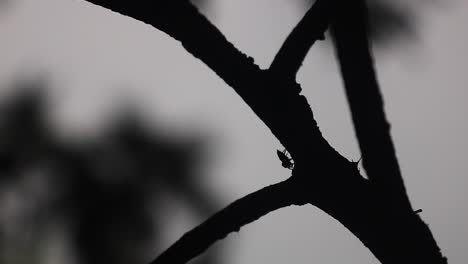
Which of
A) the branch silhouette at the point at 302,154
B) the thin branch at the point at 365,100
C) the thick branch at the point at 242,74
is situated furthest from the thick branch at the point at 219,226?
the thin branch at the point at 365,100

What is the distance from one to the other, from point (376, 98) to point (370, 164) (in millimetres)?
182

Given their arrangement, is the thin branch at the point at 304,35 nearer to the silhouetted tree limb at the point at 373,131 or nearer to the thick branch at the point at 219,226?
the silhouetted tree limb at the point at 373,131

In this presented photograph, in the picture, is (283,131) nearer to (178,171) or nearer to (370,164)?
(370,164)

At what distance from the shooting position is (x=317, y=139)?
1387mm

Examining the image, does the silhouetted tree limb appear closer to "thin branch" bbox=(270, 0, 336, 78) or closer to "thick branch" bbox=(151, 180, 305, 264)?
"thin branch" bbox=(270, 0, 336, 78)

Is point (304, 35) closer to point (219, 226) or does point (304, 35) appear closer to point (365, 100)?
point (365, 100)

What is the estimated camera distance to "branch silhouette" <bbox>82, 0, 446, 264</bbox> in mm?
1312

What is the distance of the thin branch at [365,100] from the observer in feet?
4.02

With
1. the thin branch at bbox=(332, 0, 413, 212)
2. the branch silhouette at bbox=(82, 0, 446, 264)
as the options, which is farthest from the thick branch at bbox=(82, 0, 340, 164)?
the thin branch at bbox=(332, 0, 413, 212)

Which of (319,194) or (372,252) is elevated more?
(319,194)

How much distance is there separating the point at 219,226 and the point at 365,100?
0.50 meters

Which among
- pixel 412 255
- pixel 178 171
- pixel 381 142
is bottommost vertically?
pixel 412 255

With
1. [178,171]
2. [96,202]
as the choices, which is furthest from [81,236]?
[178,171]

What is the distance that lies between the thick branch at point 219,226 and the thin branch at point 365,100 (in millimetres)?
297
